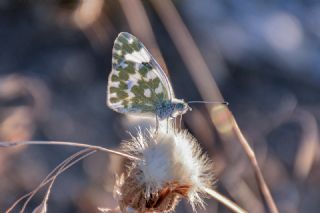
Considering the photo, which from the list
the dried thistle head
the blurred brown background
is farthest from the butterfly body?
the blurred brown background

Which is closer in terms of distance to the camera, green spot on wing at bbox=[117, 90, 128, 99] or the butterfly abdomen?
the butterfly abdomen

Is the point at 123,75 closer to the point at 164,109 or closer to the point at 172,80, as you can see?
the point at 164,109

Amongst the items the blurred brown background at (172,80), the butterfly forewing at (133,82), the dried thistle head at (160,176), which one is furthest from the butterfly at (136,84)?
the blurred brown background at (172,80)

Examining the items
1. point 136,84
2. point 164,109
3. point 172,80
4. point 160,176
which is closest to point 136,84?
point 136,84

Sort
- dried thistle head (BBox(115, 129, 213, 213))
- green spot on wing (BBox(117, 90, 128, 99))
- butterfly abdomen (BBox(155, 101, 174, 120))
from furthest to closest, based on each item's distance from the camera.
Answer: green spot on wing (BBox(117, 90, 128, 99)), butterfly abdomen (BBox(155, 101, 174, 120)), dried thistle head (BBox(115, 129, 213, 213))

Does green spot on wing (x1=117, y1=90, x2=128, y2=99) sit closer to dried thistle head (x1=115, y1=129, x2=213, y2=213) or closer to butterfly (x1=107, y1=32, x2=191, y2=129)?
butterfly (x1=107, y1=32, x2=191, y2=129)

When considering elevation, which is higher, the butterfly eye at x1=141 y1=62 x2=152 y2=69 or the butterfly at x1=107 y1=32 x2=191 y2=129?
the butterfly eye at x1=141 y1=62 x2=152 y2=69

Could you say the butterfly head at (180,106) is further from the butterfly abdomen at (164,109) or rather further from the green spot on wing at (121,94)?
the green spot on wing at (121,94)

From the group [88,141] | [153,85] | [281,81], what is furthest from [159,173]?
[281,81]
